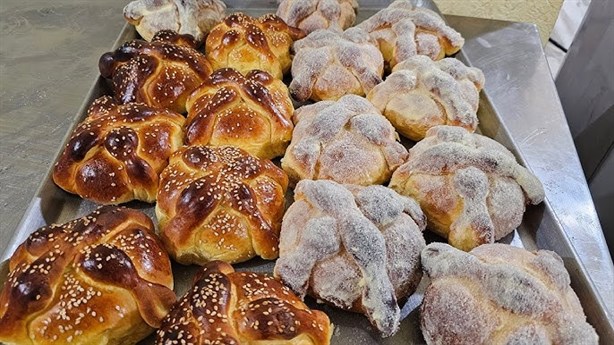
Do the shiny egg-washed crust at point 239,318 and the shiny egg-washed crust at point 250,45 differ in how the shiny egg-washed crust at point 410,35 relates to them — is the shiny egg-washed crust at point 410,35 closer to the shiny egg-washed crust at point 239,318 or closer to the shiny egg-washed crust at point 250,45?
the shiny egg-washed crust at point 250,45

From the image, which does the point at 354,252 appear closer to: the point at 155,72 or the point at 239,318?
the point at 239,318

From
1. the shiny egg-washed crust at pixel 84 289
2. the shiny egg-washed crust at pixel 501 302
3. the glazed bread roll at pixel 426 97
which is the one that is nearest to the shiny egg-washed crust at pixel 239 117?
the glazed bread roll at pixel 426 97

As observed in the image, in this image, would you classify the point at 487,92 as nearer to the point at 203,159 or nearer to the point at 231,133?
the point at 231,133

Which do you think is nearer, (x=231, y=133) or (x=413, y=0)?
(x=231, y=133)

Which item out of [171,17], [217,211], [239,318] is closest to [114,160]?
[217,211]

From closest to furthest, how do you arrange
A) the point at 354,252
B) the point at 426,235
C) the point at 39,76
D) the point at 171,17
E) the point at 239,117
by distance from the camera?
1. the point at 354,252
2. the point at 426,235
3. the point at 239,117
4. the point at 171,17
5. the point at 39,76

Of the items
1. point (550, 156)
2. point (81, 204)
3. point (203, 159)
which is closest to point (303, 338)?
point (203, 159)
